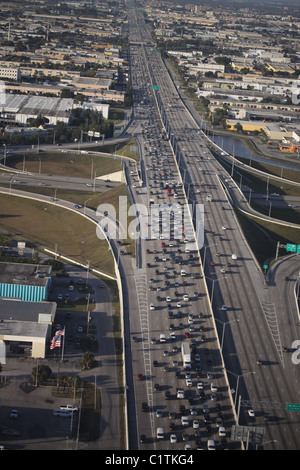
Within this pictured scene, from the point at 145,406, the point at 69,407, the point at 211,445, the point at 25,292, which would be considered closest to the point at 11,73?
the point at 25,292

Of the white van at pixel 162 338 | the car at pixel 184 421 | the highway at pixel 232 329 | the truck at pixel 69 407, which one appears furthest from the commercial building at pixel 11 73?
the car at pixel 184 421

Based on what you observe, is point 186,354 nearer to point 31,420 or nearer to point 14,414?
point 31,420

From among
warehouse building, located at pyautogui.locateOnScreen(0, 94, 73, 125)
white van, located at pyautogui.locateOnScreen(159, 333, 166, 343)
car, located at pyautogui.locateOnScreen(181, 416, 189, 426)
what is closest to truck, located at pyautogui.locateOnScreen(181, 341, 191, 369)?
white van, located at pyautogui.locateOnScreen(159, 333, 166, 343)

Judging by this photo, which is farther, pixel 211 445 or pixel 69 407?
pixel 69 407

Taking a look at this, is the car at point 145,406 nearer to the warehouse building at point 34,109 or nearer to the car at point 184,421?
the car at point 184,421

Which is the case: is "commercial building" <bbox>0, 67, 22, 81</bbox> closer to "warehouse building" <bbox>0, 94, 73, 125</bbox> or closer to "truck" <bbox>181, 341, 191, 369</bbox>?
"warehouse building" <bbox>0, 94, 73, 125</bbox>

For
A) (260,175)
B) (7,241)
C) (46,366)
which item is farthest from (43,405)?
(260,175)
